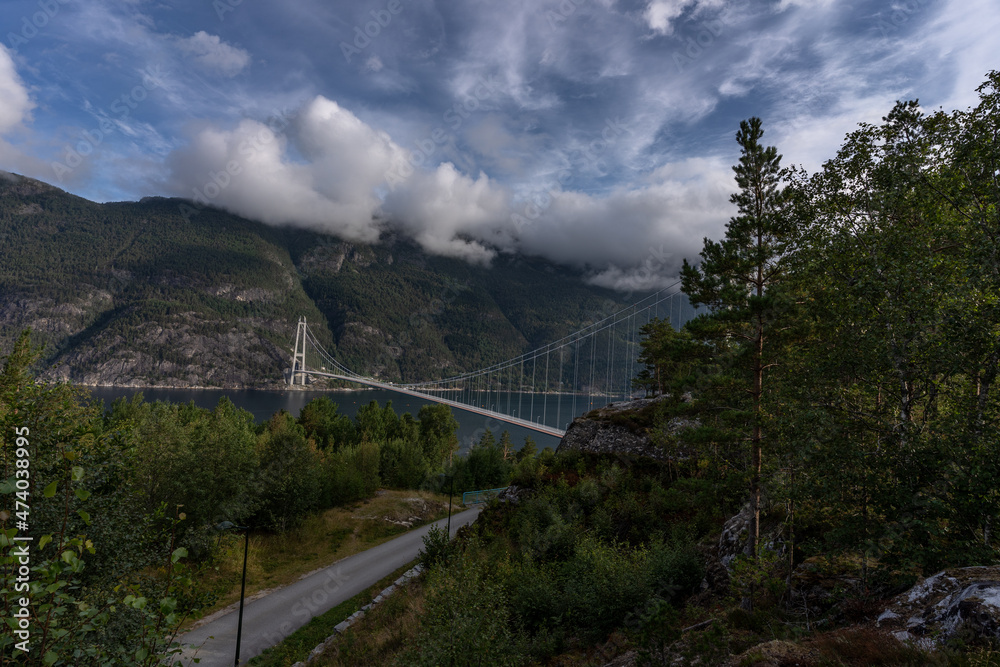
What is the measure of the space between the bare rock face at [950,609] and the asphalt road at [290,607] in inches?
537

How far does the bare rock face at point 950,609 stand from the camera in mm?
4246

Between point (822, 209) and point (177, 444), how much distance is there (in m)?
27.5

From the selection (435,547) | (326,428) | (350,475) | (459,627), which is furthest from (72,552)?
(326,428)

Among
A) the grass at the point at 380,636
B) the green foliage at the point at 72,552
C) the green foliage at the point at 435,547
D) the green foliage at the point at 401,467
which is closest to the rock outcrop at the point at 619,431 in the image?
the green foliage at the point at 435,547

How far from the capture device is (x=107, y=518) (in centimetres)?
816

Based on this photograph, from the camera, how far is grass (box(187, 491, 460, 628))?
1968 centimetres

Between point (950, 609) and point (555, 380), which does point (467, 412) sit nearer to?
point (555, 380)

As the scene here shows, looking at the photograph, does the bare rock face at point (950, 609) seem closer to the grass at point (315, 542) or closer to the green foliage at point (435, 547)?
the green foliage at point (435, 547)

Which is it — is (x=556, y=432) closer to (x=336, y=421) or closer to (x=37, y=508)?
(x=336, y=421)

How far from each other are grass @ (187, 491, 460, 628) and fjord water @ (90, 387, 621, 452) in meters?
19.9

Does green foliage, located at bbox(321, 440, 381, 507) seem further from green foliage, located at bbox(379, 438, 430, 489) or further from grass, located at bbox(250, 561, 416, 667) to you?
grass, located at bbox(250, 561, 416, 667)

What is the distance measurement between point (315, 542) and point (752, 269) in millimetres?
27300

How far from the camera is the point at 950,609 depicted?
4.64 m

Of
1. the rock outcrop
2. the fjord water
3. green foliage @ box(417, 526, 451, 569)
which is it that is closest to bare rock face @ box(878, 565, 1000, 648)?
green foliage @ box(417, 526, 451, 569)
